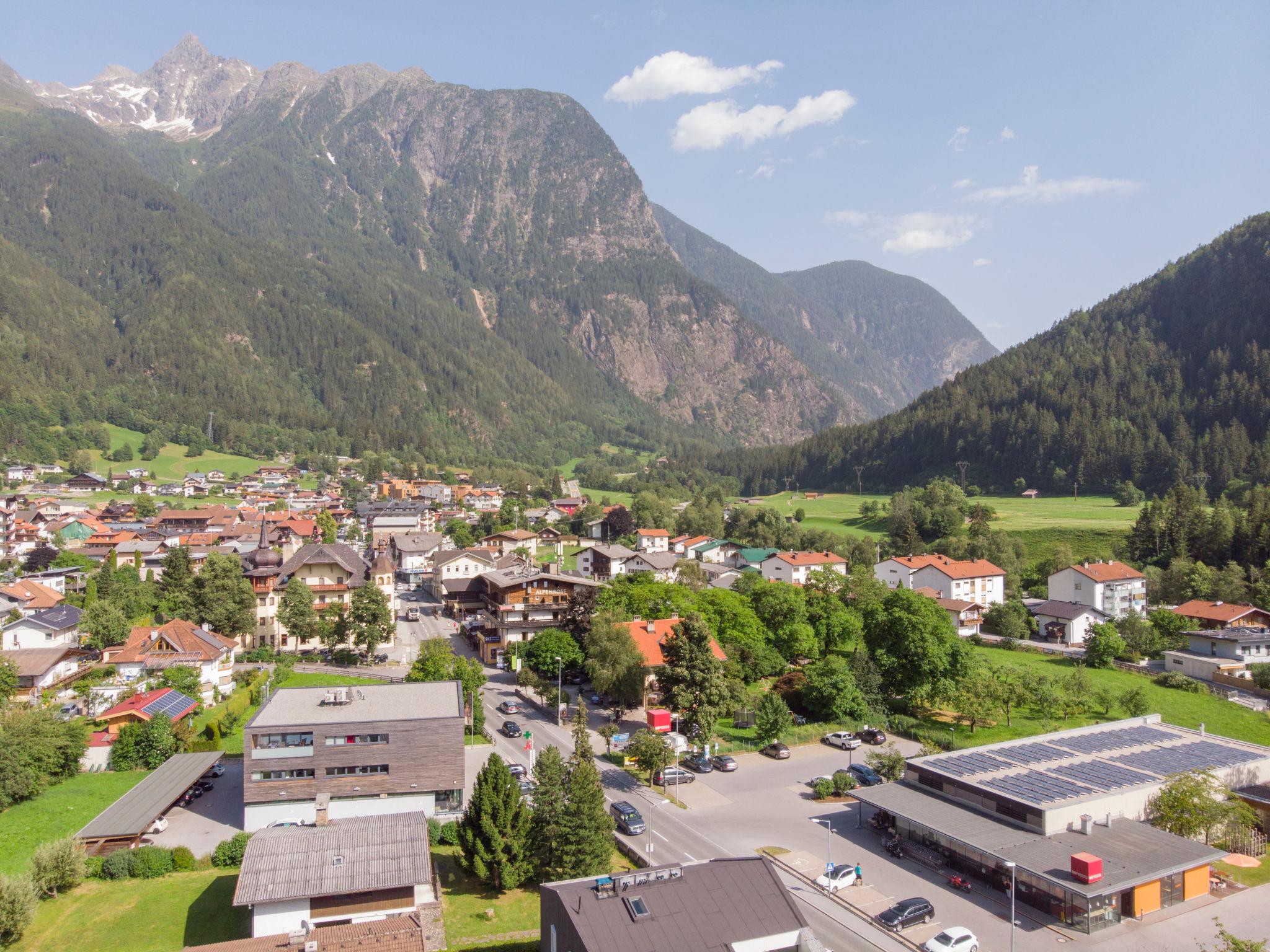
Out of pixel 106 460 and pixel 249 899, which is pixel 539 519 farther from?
pixel 249 899

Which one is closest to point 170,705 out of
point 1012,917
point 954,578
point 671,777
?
point 671,777

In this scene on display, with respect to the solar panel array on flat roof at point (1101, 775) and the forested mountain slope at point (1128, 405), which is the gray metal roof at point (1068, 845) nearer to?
the solar panel array on flat roof at point (1101, 775)

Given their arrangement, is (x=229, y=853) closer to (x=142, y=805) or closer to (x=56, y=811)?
(x=142, y=805)

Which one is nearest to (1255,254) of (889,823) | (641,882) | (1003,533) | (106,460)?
(1003,533)

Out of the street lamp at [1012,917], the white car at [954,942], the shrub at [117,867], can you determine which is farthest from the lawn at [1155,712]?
the shrub at [117,867]

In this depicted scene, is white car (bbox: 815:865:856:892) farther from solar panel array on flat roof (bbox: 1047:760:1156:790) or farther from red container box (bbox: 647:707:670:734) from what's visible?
red container box (bbox: 647:707:670:734)

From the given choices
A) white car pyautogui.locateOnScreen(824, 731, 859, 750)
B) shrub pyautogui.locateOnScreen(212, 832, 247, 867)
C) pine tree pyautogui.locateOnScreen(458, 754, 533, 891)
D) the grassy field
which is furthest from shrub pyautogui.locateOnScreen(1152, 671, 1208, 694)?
the grassy field
